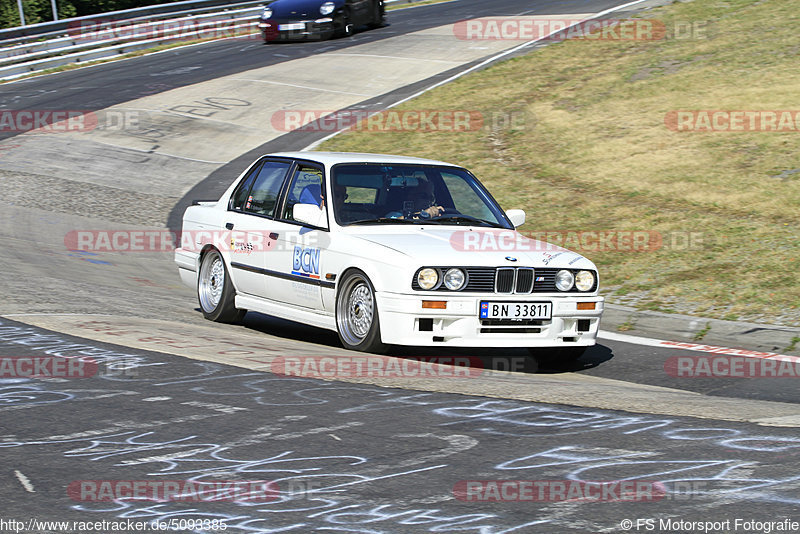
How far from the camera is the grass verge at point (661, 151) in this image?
37.8 feet

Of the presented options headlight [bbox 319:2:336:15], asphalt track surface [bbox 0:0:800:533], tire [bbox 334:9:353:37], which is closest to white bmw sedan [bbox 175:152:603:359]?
asphalt track surface [bbox 0:0:800:533]

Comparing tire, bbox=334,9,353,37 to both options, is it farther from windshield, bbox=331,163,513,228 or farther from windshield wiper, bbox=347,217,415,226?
windshield wiper, bbox=347,217,415,226

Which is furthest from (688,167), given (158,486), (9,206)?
(158,486)

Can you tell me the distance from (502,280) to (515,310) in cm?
24

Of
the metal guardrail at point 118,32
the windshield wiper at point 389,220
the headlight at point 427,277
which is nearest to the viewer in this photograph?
the headlight at point 427,277

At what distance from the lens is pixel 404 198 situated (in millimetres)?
8867

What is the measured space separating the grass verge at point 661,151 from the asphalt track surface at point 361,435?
266 centimetres

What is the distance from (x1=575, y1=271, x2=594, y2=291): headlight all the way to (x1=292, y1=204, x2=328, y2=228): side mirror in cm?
208

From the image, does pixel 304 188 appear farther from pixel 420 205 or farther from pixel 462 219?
pixel 462 219

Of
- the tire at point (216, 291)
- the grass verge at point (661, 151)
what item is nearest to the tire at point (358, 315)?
the tire at point (216, 291)

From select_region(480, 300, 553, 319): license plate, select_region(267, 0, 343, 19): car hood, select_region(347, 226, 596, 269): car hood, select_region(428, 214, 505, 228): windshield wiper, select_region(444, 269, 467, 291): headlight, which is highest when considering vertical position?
select_region(267, 0, 343, 19): car hood

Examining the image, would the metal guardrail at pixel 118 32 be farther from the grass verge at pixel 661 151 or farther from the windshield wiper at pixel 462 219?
the windshield wiper at pixel 462 219

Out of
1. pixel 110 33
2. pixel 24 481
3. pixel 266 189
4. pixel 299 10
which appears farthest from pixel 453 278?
pixel 110 33

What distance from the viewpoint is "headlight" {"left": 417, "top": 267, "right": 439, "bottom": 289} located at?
7684mm
